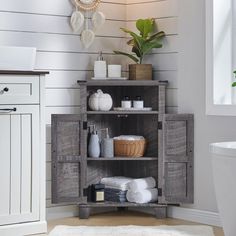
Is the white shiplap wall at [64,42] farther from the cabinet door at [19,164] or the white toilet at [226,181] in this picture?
the white toilet at [226,181]

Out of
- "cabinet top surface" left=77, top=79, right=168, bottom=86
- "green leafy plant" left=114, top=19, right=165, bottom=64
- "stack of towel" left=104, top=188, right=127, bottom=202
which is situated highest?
"green leafy plant" left=114, top=19, right=165, bottom=64

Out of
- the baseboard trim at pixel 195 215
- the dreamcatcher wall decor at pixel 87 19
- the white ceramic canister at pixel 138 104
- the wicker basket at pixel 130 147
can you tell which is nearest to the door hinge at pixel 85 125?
the wicker basket at pixel 130 147

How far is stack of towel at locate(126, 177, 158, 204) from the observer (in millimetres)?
5074

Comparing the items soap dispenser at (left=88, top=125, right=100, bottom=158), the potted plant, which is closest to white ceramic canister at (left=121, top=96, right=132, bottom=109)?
the potted plant

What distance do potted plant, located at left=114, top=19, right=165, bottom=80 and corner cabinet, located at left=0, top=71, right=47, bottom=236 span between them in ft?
3.09

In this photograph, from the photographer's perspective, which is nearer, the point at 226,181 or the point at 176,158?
the point at 226,181

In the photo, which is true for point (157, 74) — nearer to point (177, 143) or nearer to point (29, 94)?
point (177, 143)

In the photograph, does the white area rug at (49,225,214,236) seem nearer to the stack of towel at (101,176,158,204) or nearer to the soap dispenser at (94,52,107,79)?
the stack of towel at (101,176,158,204)

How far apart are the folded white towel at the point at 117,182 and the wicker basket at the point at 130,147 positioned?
0.21 metres

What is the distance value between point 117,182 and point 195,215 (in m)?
0.66

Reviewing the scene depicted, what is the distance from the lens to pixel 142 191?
16.7 feet

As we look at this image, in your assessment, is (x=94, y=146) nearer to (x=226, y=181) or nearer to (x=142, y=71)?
(x=142, y=71)

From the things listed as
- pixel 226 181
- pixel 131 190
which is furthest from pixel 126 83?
pixel 226 181

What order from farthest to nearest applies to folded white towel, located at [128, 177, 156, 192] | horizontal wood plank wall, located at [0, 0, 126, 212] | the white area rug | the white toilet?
folded white towel, located at [128, 177, 156, 192], horizontal wood plank wall, located at [0, 0, 126, 212], the white area rug, the white toilet
